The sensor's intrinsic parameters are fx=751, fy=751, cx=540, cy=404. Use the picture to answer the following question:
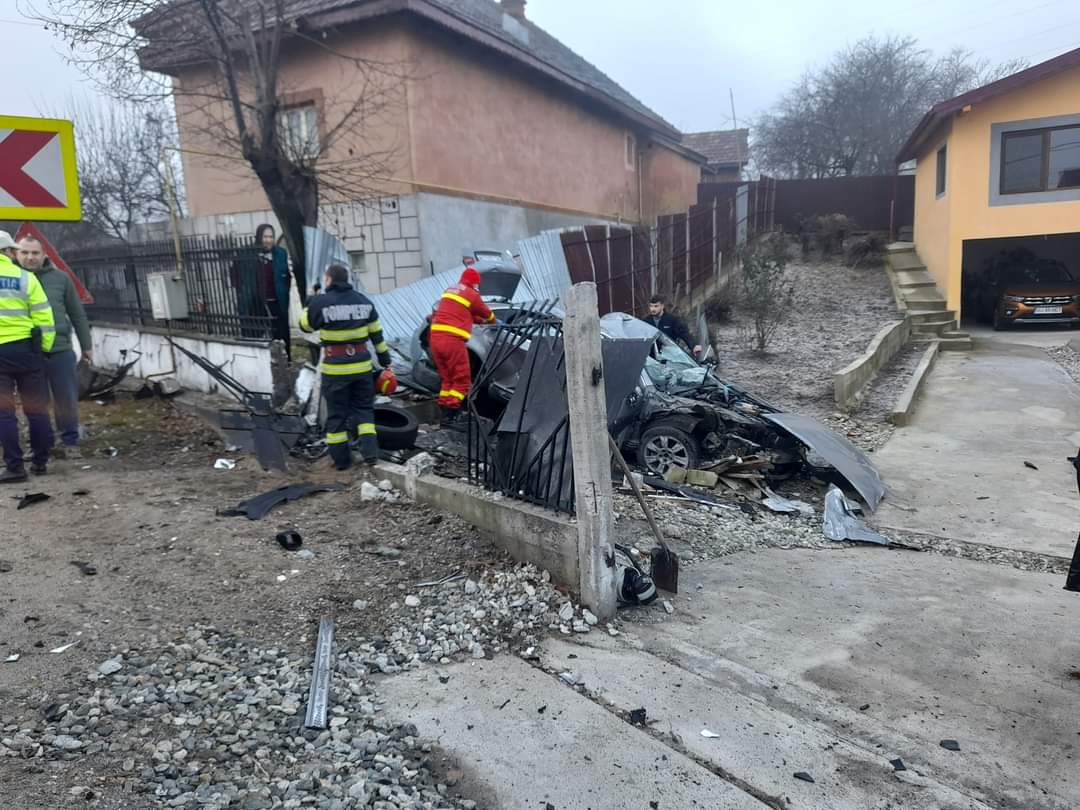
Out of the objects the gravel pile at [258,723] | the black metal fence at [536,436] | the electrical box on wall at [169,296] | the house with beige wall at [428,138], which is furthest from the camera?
the house with beige wall at [428,138]

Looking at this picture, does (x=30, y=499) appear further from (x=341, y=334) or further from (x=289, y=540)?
(x=341, y=334)

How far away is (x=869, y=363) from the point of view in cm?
1095

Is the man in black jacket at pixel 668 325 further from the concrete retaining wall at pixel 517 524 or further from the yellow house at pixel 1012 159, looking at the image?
the yellow house at pixel 1012 159

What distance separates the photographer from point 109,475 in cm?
619

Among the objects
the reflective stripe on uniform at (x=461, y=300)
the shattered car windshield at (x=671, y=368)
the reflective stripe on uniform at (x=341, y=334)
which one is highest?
the reflective stripe on uniform at (x=461, y=300)

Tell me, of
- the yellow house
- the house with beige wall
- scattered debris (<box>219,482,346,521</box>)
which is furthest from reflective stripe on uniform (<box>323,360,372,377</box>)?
the yellow house

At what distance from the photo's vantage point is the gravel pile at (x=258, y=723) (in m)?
2.51

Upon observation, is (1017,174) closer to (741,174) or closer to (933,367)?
(933,367)

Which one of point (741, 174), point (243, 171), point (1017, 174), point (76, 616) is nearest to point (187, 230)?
point (243, 171)

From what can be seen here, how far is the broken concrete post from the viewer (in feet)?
12.1

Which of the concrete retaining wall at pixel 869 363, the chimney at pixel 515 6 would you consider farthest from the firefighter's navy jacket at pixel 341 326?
the chimney at pixel 515 6

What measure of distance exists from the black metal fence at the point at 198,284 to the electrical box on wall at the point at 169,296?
68mm

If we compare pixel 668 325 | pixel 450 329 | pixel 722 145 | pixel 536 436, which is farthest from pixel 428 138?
pixel 722 145

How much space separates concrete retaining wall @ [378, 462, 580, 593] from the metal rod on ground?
1.13 metres
